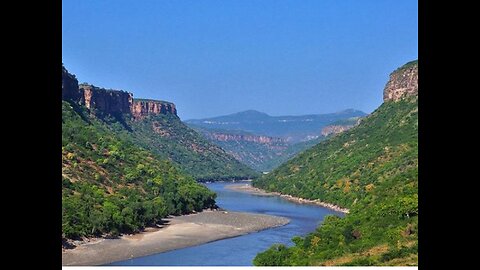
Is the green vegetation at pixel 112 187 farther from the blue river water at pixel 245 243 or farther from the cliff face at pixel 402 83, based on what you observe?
the cliff face at pixel 402 83

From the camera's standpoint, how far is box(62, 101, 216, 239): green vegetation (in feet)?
65.5

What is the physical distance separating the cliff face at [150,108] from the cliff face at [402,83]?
2503cm

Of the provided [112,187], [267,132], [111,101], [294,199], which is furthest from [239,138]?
Answer: [112,187]

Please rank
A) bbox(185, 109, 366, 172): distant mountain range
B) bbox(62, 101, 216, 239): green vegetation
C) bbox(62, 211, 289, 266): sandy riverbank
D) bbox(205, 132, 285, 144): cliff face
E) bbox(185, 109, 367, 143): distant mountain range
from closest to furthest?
bbox(62, 211, 289, 266): sandy riverbank, bbox(62, 101, 216, 239): green vegetation, bbox(185, 109, 366, 172): distant mountain range, bbox(205, 132, 285, 144): cliff face, bbox(185, 109, 367, 143): distant mountain range

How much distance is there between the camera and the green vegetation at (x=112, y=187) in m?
20.0

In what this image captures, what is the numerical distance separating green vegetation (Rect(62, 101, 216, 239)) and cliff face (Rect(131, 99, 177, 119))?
24.5 meters

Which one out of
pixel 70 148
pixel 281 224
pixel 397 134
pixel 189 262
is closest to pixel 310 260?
pixel 189 262

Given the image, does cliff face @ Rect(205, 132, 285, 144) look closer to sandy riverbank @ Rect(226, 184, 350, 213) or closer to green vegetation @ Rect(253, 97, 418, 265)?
green vegetation @ Rect(253, 97, 418, 265)

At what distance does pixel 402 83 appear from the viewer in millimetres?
40156

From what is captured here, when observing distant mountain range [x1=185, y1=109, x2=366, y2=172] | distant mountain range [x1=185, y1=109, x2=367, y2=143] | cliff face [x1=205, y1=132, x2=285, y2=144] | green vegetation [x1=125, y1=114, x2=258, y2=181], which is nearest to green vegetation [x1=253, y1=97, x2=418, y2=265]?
green vegetation [x1=125, y1=114, x2=258, y2=181]

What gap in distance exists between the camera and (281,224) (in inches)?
960

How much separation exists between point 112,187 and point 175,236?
5.70 m

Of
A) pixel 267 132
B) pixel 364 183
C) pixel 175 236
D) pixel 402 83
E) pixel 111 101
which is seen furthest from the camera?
pixel 267 132

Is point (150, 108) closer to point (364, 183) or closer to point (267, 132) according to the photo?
point (364, 183)
